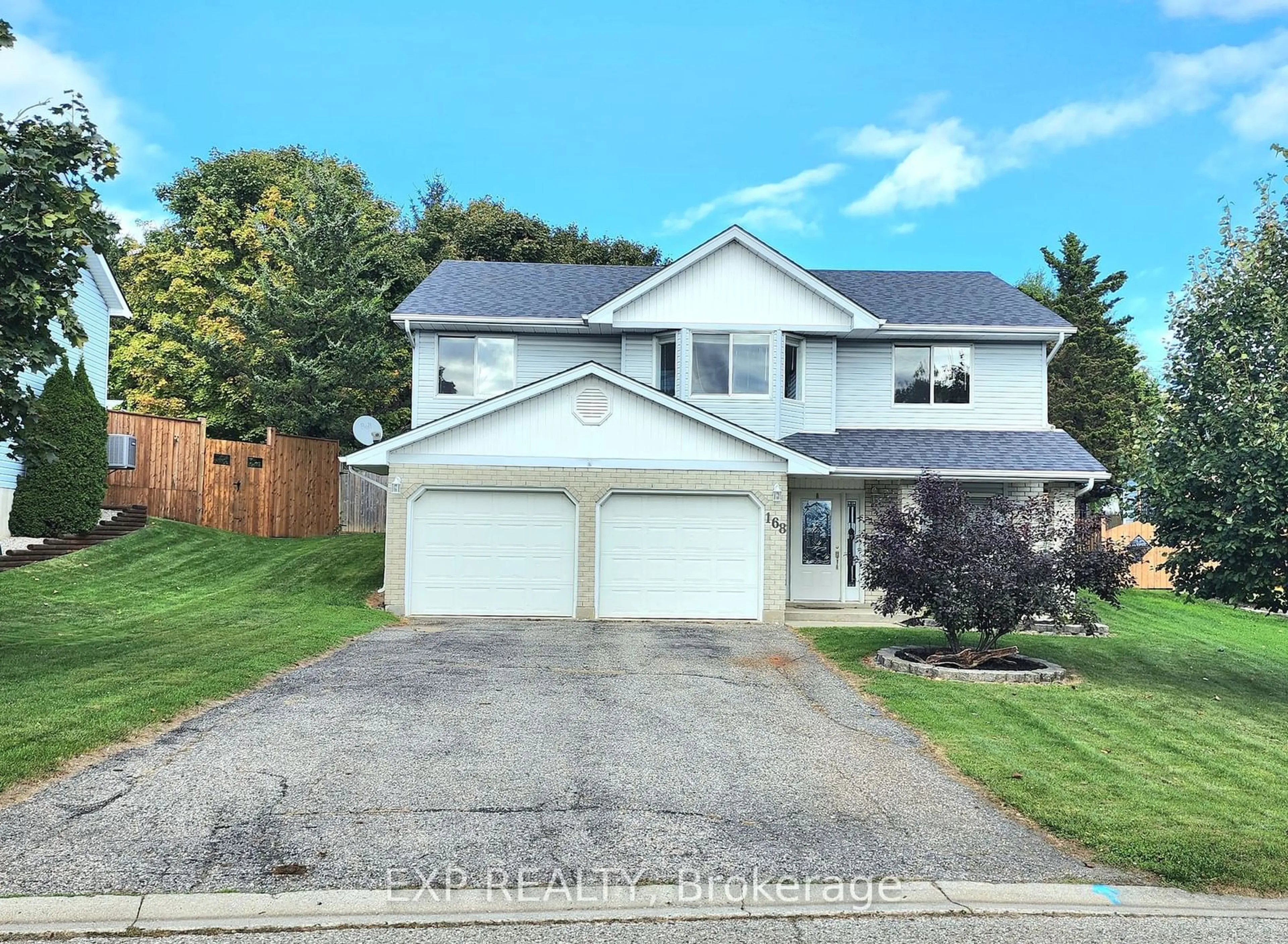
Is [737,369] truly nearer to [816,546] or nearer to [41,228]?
[816,546]

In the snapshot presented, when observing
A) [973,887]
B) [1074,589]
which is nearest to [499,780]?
[973,887]

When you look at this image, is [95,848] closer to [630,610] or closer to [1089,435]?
[630,610]

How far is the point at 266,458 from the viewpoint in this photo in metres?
25.7

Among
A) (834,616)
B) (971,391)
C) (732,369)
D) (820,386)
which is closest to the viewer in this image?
(834,616)

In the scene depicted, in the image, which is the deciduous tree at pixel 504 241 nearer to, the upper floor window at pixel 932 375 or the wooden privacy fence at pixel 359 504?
the wooden privacy fence at pixel 359 504

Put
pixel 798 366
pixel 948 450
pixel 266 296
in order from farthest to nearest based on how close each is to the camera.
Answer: pixel 266 296 → pixel 798 366 → pixel 948 450

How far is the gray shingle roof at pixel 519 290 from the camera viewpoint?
20.8 meters

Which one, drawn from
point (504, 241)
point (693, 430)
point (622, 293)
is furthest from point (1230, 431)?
point (504, 241)

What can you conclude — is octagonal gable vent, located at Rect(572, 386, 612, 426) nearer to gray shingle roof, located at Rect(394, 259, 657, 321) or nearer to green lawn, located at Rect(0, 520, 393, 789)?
gray shingle roof, located at Rect(394, 259, 657, 321)

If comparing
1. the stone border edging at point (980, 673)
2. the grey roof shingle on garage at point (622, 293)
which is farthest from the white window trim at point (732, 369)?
the stone border edging at point (980, 673)

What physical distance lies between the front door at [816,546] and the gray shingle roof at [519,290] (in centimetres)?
625

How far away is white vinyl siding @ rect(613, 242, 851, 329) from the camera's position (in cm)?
1994

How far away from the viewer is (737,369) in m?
20.0

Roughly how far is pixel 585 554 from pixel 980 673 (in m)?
7.79
